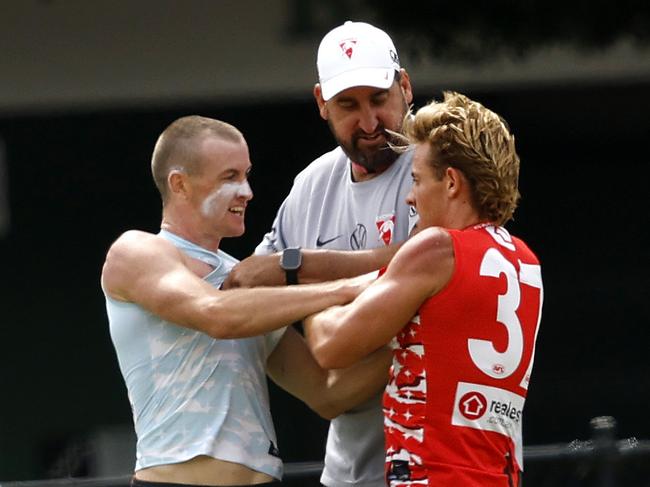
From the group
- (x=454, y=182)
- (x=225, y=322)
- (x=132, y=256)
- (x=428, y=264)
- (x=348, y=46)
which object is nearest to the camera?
(x=428, y=264)

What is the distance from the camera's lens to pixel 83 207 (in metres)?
8.10

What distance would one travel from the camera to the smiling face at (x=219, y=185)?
3631 mm

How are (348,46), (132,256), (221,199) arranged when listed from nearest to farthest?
(132,256) < (221,199) < (348,46)

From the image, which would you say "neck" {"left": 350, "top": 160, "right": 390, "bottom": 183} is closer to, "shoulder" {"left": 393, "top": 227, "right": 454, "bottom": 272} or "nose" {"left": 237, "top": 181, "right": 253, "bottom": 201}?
"nose" {"left": 237, "top": 181, "right": 253, "bottom": 201}

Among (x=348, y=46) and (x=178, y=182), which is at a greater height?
(x=348, y=46)

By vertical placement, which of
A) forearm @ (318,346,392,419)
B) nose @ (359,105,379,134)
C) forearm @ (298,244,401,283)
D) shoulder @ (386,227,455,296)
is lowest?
forearm @ (318,346,392,419)

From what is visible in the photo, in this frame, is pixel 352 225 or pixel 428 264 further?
pixel 352 225

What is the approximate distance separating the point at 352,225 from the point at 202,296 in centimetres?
52

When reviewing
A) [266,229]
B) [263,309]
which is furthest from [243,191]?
[266,229]

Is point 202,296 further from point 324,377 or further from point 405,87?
point 405,87

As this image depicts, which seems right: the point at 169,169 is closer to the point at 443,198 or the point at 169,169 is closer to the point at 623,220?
the point at 443,198

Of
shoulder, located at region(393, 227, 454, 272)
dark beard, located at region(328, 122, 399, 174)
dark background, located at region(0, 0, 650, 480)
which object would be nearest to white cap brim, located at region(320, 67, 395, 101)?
dark beard, located at region(328, 122, 399, 174)

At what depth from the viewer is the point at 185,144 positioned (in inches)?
144

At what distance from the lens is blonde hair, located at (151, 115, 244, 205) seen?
364cm
